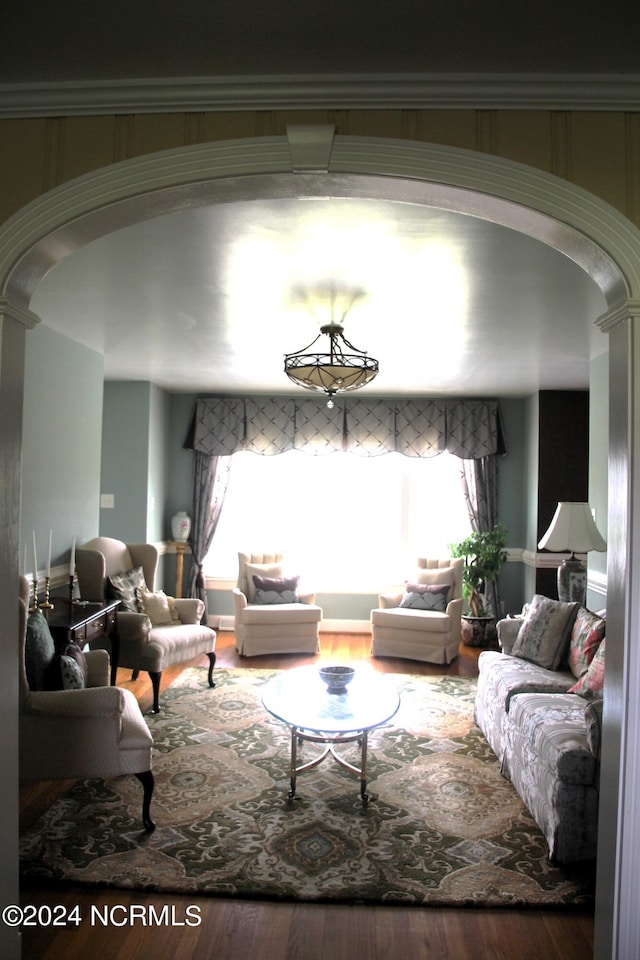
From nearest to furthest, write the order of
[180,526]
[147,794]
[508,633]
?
[147,794], [508,633], [180,526]

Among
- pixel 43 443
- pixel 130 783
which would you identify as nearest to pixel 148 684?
pixel 130 783

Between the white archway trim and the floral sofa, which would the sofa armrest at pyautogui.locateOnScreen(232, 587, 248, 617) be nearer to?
the floral sofa

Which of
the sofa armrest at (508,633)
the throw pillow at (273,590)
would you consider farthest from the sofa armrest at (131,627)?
the sofa armrest at (508,633)

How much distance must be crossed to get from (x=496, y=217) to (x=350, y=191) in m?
0.45

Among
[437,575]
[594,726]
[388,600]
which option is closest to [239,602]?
[388,600]

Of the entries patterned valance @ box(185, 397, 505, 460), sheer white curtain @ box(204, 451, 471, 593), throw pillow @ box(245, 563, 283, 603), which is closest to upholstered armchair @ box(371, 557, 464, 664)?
sheer white curtain @ box(204, 451, 471, 593)

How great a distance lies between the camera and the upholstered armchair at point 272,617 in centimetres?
620

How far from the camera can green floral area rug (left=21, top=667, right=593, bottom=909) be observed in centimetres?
265

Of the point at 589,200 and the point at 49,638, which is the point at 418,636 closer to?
the point at 49,638

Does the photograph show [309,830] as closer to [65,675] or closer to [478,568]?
[65,675]

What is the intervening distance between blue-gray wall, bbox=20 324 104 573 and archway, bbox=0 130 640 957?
2.38 meters

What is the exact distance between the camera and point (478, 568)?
678 centimetres

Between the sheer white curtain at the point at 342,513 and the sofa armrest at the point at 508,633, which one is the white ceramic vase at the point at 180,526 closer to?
the sheer white curtain at the point at 342,513

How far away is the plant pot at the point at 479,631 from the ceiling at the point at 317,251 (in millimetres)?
2409
